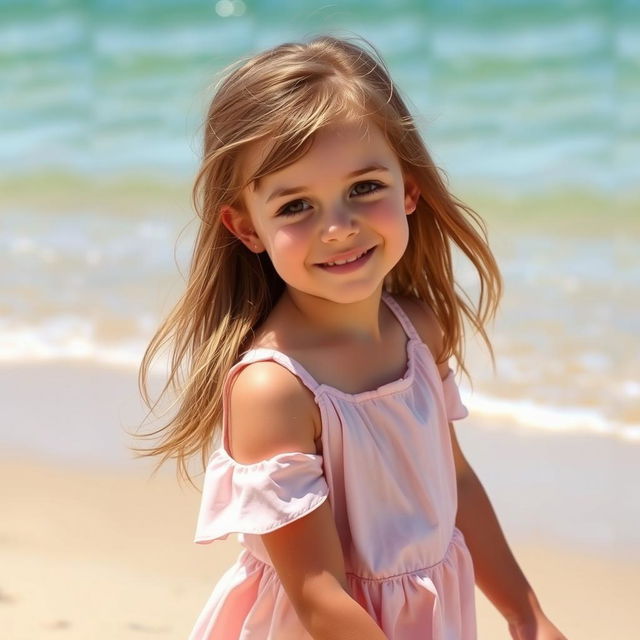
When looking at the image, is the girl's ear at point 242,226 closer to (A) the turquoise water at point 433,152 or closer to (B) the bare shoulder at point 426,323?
(B) the bare shoulder at point 426,323

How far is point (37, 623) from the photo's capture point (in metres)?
2.88

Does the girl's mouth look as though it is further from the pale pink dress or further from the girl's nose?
the pale pink dress

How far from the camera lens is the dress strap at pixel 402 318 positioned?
2084 mm

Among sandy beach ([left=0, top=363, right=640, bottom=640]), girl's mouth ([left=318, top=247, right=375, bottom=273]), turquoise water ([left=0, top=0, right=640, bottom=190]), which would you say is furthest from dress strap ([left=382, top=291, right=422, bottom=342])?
turquoise water ([left=0, top=0, right=640, bottom=190])

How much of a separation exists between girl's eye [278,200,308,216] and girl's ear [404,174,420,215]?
0.27 metres

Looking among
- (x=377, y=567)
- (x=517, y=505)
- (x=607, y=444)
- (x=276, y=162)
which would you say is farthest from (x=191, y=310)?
(x=607, y=444)

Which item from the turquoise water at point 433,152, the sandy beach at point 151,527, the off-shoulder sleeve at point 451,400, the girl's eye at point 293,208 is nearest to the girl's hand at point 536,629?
the off-shoulder sleeve at point 451,400

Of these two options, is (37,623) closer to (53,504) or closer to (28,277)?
(53,504)

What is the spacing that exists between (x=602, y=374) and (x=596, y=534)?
1378mm

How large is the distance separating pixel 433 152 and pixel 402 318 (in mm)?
3995

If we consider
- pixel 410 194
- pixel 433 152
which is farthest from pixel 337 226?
pixel 433 152

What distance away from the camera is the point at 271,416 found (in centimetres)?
179

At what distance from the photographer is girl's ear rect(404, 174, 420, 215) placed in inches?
80.4

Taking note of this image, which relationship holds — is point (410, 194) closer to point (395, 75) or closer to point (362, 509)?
point (362, 509)
